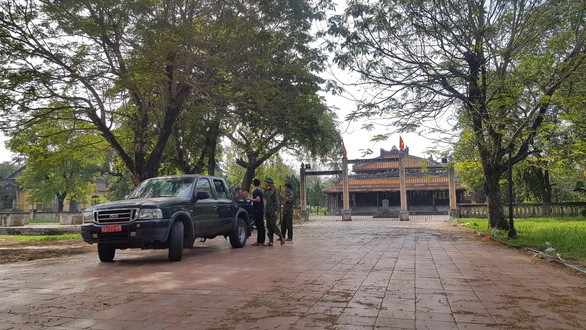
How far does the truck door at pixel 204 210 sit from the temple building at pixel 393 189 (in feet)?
108

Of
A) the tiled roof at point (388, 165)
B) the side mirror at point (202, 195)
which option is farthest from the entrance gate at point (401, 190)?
the side mirror at point (202, 195)

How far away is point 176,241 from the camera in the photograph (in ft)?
26.5

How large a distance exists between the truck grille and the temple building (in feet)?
116

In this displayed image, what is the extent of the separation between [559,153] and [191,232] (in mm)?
14839

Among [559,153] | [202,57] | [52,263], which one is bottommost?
[52,263]

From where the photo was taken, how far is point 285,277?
627 centimetres

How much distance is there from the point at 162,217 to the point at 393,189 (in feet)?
118

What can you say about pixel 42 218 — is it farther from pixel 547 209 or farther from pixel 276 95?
pixel 547 209

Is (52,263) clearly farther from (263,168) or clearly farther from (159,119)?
(263,168)

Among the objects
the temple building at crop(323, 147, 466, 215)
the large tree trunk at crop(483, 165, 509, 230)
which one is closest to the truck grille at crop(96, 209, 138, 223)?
the large tree trunk at crop(483, 165, 509, 230)

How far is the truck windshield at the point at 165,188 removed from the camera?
29.4 feet

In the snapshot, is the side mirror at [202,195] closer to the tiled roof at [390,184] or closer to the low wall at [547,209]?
the low wall at [547,209]

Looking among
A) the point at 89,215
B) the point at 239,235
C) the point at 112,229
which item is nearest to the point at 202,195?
the point at 112,229

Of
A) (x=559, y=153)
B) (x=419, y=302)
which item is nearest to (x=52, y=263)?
(x=419, y=302)
